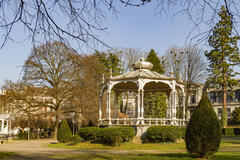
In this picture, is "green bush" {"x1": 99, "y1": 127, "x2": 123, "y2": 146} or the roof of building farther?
the roof of building

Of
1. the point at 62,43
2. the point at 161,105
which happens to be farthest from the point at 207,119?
the point at 161,105

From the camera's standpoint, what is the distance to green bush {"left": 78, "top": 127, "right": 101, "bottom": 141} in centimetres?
2180

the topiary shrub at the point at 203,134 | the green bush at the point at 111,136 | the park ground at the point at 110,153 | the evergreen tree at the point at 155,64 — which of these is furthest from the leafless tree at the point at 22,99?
the topiary shrub at the point at 203,134

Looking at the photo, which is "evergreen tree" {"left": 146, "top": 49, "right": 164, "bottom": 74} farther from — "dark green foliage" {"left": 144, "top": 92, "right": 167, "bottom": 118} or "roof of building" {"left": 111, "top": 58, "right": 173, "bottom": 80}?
"roof of building" {"left": 111, "top": 58, "right": 173, "bottom": 80}

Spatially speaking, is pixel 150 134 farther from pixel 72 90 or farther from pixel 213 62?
pixel 213 62

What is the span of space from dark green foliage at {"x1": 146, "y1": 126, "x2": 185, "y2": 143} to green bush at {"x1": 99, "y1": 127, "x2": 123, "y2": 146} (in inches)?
96.7

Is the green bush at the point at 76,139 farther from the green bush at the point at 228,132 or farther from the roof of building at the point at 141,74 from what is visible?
the green bush at the point at 228,132

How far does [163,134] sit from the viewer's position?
21.7 metres

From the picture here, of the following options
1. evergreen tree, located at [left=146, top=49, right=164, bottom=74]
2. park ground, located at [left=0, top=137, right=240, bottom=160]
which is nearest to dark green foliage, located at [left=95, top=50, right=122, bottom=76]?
evergreen tree, located at [left=146, top=49, right=164, bottom=74]

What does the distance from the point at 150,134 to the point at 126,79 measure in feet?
16.0

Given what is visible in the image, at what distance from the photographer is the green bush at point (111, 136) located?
20.4 m

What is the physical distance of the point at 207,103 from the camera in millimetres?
12859

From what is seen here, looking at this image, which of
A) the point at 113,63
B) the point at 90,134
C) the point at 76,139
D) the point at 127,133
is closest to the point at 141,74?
the point at 127,133

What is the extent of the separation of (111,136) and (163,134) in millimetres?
3911
